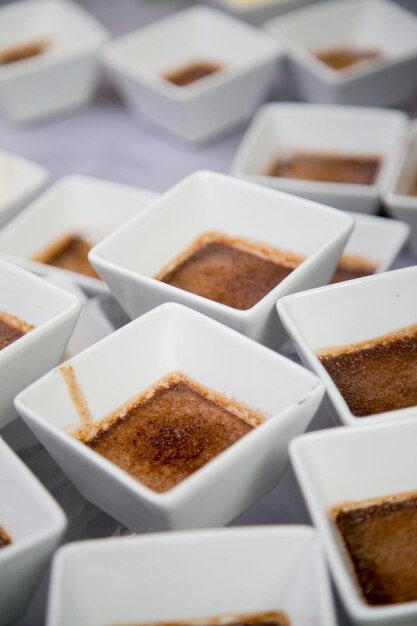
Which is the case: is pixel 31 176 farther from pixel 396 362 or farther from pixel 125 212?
pixel 396 362

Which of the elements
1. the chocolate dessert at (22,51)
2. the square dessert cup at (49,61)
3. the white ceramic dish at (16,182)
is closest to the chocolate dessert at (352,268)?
the white ceramic dish at (16,182)

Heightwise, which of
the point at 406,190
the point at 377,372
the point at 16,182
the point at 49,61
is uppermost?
the point at 49,61

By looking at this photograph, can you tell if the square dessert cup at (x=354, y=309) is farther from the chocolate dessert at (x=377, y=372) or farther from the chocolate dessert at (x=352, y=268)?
the chocolate dessert at (x=352, y=268)

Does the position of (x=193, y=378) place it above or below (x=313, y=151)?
above

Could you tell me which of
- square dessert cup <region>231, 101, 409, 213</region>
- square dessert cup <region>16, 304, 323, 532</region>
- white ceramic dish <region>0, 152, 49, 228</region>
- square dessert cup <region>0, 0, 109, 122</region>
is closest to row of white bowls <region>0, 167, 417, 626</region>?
square dessert cup <region>16, 304, 323, 532</region>

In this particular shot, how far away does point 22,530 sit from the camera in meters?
0.98

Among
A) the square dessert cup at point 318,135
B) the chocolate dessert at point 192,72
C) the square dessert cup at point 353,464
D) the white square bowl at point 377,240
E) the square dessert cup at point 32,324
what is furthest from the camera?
the chocolate dessert at point 192,72

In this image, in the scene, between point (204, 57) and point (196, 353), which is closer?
point (196, 353)

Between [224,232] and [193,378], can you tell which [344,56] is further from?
[193,378]

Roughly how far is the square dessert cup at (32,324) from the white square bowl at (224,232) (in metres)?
0.10

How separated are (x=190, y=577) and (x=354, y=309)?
533mm

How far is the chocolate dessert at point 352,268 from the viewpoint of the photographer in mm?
1549

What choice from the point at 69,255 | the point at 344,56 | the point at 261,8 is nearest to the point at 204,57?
the point at 261,8

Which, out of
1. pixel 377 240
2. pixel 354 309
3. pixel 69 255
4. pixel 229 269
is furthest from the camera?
pixel 69 255
